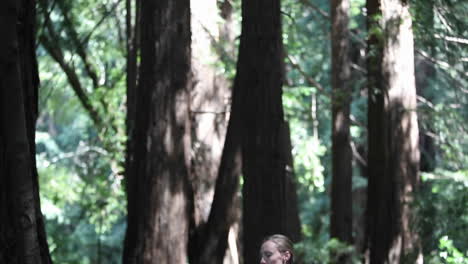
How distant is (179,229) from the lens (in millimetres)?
11039

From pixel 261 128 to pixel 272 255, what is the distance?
4074 millimetres

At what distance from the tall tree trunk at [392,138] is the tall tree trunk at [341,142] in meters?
4.34

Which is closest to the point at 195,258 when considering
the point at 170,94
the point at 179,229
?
the point at 179,229

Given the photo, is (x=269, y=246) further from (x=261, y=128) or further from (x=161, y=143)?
(x=161, y=143)

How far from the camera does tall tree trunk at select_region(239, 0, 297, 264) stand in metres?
10.9

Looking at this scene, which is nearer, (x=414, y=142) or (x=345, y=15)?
(x=414, y=142)

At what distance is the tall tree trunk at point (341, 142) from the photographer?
20.0m

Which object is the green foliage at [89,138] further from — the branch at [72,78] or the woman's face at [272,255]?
the woman's face at [272,255]

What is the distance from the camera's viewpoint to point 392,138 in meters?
14.9

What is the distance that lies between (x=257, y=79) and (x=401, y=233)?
4.61 meters

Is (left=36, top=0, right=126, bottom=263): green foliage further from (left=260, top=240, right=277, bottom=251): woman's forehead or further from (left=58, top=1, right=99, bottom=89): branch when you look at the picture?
(left=260, top=240, right=277, bottom=251): woman's forehead

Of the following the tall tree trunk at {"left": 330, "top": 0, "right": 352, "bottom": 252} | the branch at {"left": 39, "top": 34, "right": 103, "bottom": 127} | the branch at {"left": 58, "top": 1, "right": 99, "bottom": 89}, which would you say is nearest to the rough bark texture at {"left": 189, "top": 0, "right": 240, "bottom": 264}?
the branch at {"left": 58, "top": 1, "right": 99, "bottom": 89}

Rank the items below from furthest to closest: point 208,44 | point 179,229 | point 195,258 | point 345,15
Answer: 1. point 345,15
2. point 208,44
3. point 195,258
4. point 179,229

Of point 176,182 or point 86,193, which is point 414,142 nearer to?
point 176,182
